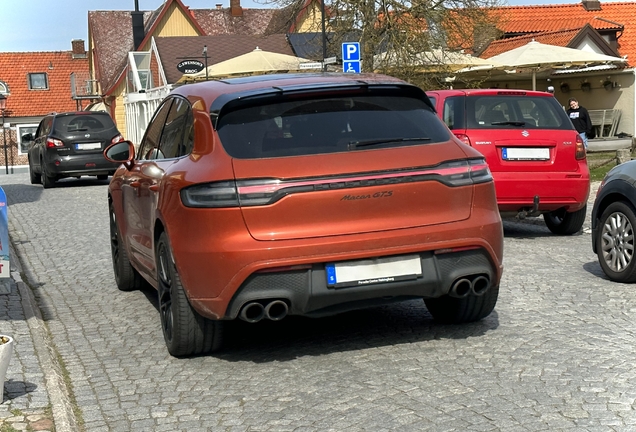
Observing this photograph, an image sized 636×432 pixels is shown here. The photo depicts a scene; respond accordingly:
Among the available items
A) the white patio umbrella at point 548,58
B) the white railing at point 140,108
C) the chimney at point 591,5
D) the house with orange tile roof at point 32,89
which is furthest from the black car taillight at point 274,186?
the house with orange tile roof at point 32,89

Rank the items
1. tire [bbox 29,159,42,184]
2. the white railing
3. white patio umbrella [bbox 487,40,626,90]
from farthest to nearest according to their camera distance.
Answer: the white railing, tire [bbox 29,159,42,184], white patio umbrella [bbox 487,40,626,90]

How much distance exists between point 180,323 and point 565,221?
281 inches

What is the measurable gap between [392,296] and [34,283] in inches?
194

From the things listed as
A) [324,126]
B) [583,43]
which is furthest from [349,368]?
[583,43]

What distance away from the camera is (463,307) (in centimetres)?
701

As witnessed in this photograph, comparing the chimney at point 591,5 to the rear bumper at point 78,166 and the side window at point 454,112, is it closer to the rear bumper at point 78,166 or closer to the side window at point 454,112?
the rear bumper at point 78,166

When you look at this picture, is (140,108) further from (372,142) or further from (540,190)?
(372,142)

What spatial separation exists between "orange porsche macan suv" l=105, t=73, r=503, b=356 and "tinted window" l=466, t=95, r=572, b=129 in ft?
17.9

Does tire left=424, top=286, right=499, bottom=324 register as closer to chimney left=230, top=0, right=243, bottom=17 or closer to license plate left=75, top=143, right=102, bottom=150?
license plate left=75, top=143, right=102, bottom=150

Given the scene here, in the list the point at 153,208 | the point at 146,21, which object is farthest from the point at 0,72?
the point at 153,208

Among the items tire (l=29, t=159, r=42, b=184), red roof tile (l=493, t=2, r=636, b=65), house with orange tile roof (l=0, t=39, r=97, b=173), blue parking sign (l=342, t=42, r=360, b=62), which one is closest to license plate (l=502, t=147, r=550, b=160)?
blue parking sign (l=342, t=42, r=360, b=62)

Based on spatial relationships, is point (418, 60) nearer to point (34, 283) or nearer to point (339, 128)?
point (34, 283)

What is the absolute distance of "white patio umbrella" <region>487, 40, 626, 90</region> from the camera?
2606 centimetres

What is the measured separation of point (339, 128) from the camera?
6.30 meters
